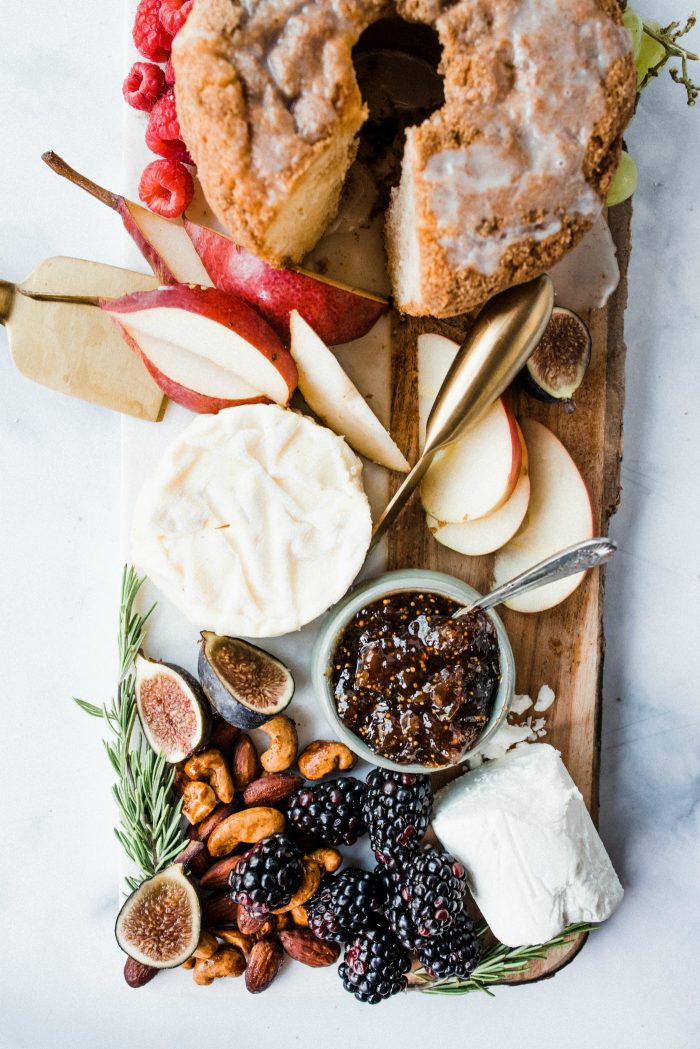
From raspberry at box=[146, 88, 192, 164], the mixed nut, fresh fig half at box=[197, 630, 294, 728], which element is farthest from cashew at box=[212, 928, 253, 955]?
raspberry at box=[146, 88, 192, 164]

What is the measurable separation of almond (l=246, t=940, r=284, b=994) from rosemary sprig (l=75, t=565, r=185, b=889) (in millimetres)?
316

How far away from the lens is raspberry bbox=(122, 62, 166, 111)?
79.7 inches

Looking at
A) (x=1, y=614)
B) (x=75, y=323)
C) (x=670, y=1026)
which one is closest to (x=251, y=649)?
(x=1, y=614)

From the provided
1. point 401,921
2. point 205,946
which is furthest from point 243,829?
point 401,921

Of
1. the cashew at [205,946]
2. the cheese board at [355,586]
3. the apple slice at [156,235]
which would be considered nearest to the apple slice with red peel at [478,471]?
the cheese board at [355,586]

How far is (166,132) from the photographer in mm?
1994

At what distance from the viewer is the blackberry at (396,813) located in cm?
203

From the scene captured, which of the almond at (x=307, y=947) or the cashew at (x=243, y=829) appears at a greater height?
the cashew at (x=243, y=829)

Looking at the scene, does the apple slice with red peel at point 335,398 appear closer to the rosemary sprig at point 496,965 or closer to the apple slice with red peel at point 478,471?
the apple slice with red peel at point 478,471

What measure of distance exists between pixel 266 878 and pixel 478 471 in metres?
1.09

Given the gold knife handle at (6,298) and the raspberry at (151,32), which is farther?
the gold knife handle at (6,298)

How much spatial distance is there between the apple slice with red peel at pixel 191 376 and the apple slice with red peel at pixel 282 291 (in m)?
0.18

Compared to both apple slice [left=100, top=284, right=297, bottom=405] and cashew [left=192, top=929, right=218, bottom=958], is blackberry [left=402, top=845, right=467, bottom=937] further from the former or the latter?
apple slice [left=100, top=284, right=297, bottom=405]

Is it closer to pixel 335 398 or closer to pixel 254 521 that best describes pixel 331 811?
pixel 254 521
